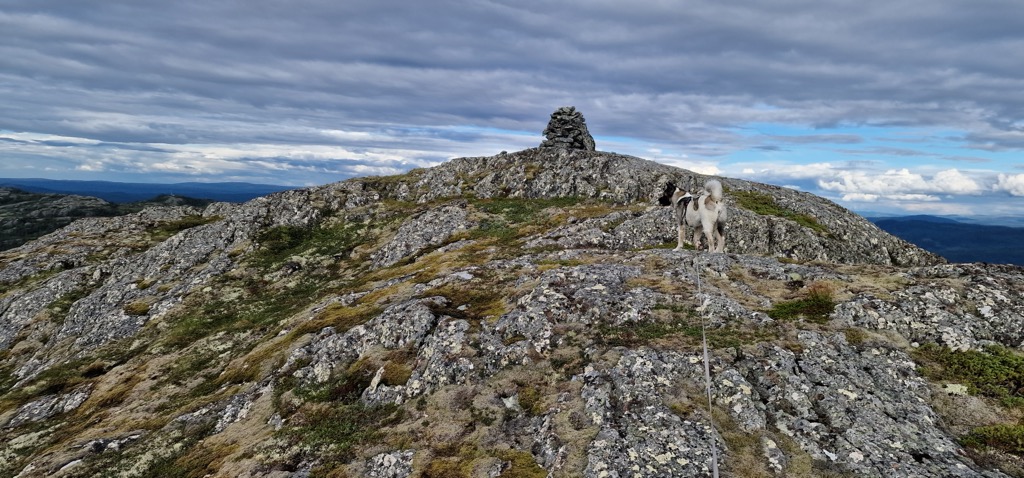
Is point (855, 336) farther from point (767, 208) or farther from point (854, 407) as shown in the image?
point (767, 208)

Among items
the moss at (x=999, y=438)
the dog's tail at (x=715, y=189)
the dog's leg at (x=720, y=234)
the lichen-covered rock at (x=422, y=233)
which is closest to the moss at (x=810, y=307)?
the moss at (x=999, y=438)

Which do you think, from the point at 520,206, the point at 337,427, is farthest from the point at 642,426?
the point at 520,206

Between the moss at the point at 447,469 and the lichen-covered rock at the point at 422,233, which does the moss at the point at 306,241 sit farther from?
the moss at the point at 447,469

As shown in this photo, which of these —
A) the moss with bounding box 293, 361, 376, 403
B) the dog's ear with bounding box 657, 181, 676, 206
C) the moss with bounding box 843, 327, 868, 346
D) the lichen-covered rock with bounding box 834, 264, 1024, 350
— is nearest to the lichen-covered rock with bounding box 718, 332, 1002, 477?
the moss with bounding box 843, 327, 868, 346

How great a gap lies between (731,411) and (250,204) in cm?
6977

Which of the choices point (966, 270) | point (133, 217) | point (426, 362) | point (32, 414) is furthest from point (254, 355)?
point (133, 217)

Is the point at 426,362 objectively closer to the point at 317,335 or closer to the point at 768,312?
the point at 317,335

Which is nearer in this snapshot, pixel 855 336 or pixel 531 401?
pixel 531 401

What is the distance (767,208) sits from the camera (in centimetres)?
5216

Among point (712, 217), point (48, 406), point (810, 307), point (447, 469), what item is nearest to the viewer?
point (447, 469)

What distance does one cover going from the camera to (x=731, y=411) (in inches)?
635

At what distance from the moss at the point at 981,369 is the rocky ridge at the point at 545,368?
0.40 m

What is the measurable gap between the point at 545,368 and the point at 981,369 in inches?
612

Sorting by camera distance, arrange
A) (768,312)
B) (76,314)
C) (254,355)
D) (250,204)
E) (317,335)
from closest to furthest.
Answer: (768,312) < (317,335) < (254,355) < (76,314) < (250,204)
